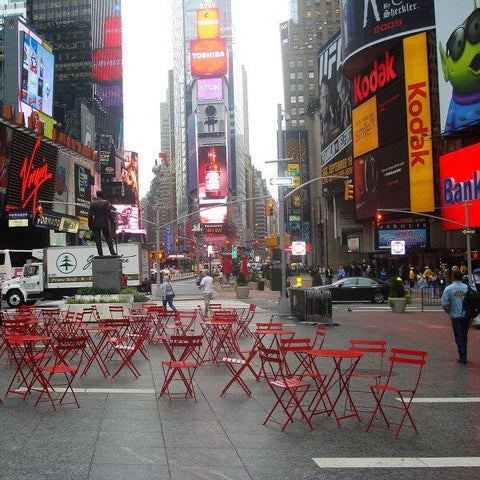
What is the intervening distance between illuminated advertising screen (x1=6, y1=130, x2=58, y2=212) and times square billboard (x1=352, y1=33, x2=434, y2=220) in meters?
32.1

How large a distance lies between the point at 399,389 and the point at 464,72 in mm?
42340

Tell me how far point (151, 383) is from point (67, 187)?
5375cm

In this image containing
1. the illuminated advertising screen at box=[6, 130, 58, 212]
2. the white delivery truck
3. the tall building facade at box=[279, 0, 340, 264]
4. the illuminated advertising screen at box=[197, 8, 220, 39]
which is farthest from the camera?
the illuminated advertising screen at box=[197, 8, 220, 39]

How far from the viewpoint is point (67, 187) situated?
59.8 metres

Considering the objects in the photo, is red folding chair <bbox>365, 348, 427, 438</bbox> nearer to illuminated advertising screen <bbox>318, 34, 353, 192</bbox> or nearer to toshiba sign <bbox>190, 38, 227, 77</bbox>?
illuminated advertising screen <bbox>318, 34, 353, 192</bbox>

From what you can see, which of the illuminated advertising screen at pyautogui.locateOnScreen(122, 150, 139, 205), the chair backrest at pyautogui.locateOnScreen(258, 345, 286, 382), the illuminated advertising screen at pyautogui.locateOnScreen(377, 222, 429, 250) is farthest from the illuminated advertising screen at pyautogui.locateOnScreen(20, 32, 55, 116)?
the chair backrest at pyautogui.locateOnScreen(258, 345, 286, 382)

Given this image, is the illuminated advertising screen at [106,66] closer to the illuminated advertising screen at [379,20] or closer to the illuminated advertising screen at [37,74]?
the illuminated advertising screen at [37,74]

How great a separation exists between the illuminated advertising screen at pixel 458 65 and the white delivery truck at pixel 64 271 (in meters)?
26.9

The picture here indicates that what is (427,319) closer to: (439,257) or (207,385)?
(207,385)

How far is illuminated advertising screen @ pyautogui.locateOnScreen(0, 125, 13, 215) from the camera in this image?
45.9 m

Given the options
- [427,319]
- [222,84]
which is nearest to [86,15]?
[222,84]

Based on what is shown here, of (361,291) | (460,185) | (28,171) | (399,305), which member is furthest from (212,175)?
(399,305)

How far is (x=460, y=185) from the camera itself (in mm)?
44625

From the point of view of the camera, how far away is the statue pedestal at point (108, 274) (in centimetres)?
2180
